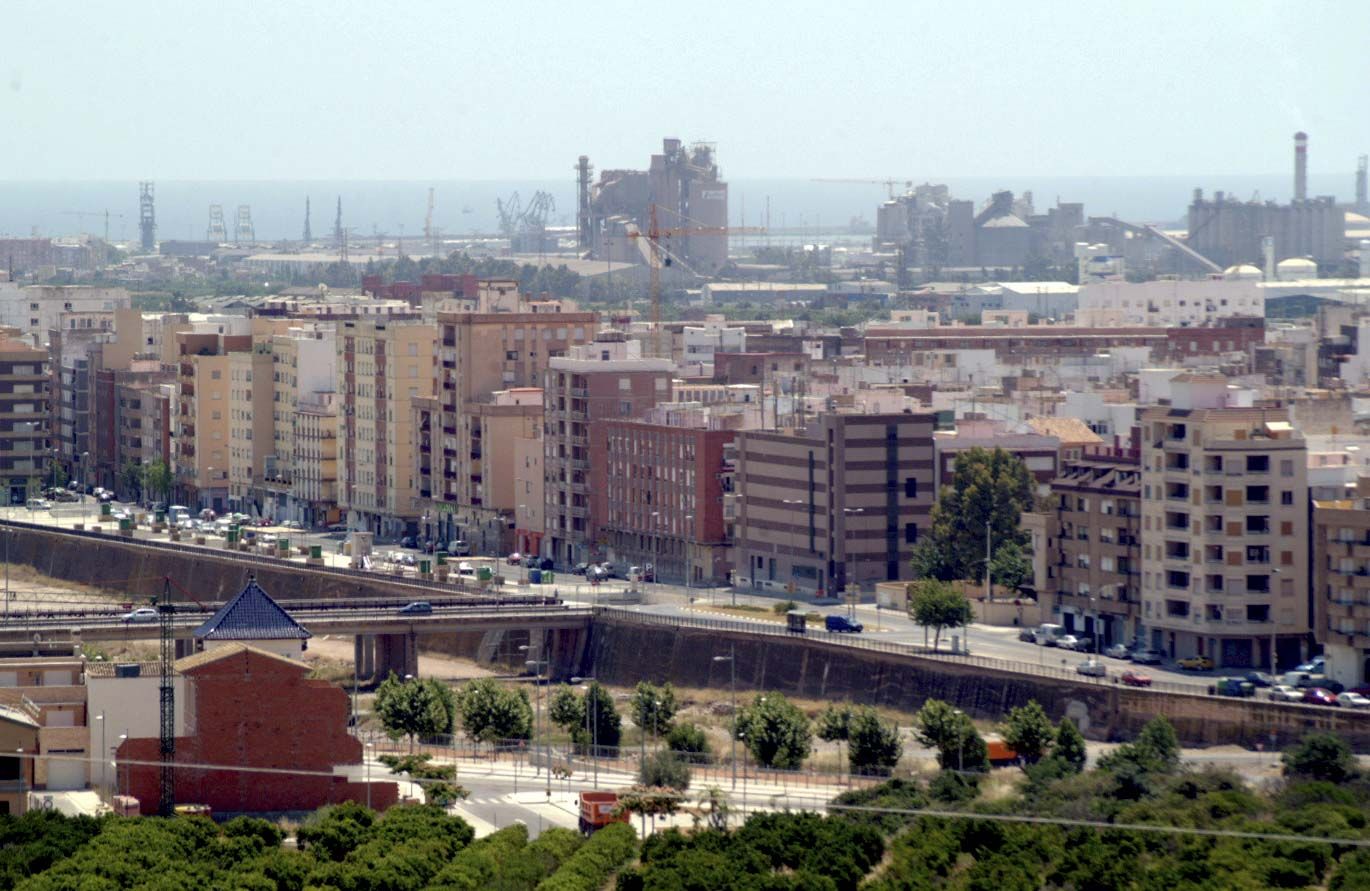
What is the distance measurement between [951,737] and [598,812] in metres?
6.46

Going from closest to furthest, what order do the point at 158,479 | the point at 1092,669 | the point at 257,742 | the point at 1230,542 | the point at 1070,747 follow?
the point at 257,742, the point at 1070,747, the point at 1092,669, the point at 1230,542, the point at 158,479

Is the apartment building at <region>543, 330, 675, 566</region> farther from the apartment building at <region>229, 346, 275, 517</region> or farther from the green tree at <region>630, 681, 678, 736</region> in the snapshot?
the green tree at <region>630, 681, 678, 736</region>

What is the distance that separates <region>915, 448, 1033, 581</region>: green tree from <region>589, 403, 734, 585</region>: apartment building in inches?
239

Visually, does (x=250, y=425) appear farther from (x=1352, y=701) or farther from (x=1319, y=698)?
(x=1352, y=701)

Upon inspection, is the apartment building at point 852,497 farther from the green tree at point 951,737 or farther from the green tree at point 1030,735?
the green tree at point 1030,735

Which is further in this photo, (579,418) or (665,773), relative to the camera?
(579,418)

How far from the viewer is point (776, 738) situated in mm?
38719

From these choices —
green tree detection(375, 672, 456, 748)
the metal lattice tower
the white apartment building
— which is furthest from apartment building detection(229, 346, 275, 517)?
the metal lattice tower

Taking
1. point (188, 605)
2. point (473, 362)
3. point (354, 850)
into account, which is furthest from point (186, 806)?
point (473, 362)

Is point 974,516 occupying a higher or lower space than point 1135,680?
higher

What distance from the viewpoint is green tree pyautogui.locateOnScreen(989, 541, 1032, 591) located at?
47938 mm

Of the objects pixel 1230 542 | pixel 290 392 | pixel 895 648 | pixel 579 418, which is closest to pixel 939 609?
pixel 895 648

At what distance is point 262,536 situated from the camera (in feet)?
217

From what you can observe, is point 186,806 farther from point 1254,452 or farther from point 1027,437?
point 1027,437
